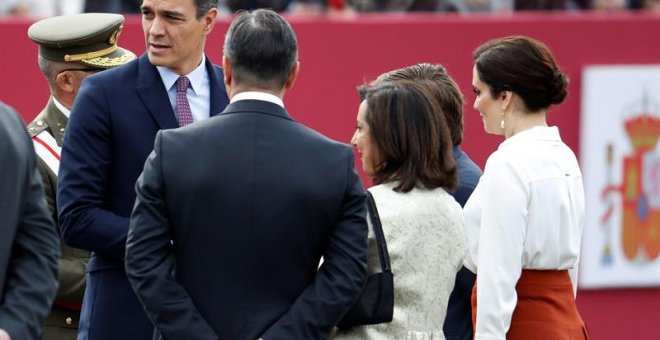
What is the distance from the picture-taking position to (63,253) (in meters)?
4.20

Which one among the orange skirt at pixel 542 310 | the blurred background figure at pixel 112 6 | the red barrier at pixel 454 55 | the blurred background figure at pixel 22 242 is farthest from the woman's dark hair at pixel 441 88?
the blurred background figure at pixel 112 6

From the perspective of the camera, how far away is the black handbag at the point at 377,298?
3250 millimetres

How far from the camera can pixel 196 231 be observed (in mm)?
3102

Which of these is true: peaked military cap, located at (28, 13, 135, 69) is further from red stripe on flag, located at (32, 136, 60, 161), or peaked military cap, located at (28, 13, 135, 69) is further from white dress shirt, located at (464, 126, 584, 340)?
white dress shirt, located at (464, 126, 584, 340)

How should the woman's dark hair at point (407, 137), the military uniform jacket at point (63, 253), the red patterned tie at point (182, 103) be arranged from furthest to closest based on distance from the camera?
1. the military uniform jacket at point (63, 253)
2. the red patterned tie at point (182, 103)
3. the woman's dark hair at point (407, 137)

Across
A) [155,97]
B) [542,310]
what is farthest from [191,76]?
[542,310]

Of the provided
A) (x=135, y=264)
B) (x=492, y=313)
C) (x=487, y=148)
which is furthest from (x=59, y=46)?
(x=487, y=148)

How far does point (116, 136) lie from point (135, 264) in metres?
0.62

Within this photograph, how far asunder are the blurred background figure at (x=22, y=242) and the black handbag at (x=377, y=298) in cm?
73

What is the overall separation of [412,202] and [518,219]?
1.22ft

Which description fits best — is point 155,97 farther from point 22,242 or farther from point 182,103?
point 22,242

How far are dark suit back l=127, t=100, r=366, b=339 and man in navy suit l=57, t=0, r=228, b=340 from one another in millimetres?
502

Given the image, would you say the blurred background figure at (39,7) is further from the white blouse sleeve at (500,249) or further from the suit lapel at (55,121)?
the white blouse sleeve at (500,249)

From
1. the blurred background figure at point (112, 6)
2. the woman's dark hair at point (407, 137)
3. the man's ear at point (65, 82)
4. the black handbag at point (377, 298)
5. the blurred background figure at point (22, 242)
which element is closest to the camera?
the blurred background figure at point (22, 242)
